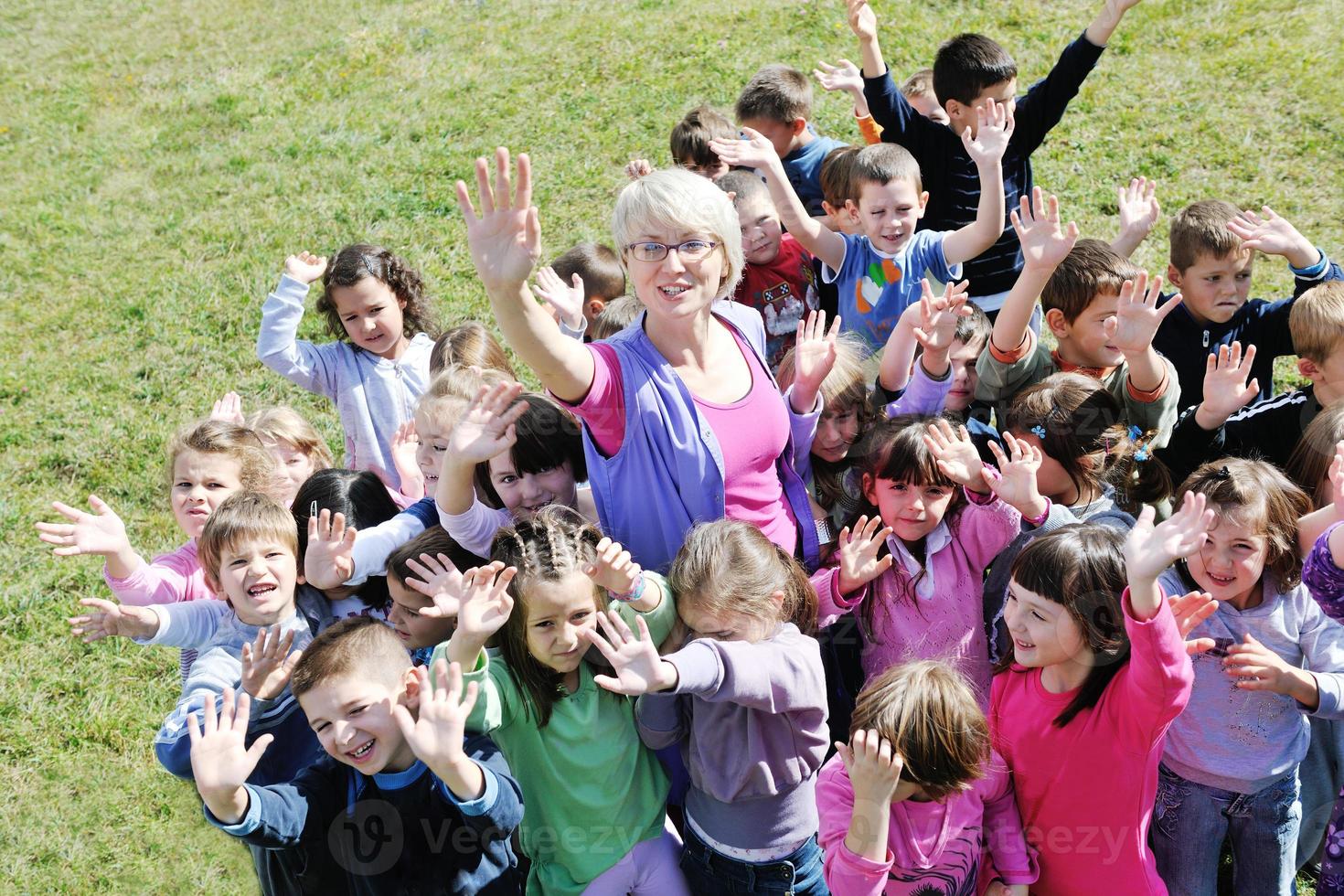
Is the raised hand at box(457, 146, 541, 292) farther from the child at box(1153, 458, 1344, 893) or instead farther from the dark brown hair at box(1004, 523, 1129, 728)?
the child at box(1153, 458, 1344, 893)

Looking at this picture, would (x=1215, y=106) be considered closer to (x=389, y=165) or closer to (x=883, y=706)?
(x=389, y=165)

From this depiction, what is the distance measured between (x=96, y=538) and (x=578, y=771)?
170 cm

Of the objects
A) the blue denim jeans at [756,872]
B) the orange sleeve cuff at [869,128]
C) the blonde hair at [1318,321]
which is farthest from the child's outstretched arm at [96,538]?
the orange sleeve cuff at [869,128]

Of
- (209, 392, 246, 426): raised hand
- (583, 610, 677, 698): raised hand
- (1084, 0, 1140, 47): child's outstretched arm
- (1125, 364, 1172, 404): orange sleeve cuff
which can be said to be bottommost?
(209, 392, 246, 426): raised hand

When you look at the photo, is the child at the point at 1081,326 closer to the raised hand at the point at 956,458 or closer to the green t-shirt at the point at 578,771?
the raised hand at the point at 956,458

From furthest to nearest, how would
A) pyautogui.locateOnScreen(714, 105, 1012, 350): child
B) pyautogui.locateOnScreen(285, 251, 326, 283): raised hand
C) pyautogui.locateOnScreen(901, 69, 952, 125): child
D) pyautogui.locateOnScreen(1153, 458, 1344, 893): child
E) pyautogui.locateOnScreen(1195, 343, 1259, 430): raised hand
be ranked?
pyautogui.locateOnScreen(901, 69, 952, 125): child
pyautogui.locateOnScreen(285, 251, 326, 283): raised hand
pyautogui.locateOnScreen(714, 105, 1012, 350): child
pyautogui.locateOnScreen(1195, 343, 1259, 430): raised hand
pyautogui.locateOnScreen(1153, 458, 1344, 893): child

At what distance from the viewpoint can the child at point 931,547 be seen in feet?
11.1

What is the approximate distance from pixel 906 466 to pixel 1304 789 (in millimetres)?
1590

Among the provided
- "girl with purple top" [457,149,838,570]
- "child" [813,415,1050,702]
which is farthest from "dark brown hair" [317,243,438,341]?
"child" [813,415,1050,702]

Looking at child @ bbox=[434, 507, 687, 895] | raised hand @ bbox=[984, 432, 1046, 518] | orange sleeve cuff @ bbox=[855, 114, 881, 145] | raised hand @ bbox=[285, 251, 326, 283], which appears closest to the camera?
child @ bbox=[434, 507, 687, 895]

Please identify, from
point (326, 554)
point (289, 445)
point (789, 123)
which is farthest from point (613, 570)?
point (789, 123)

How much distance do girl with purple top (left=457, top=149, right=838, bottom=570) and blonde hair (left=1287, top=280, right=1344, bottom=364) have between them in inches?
77.6

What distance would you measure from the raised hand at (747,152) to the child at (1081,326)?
1024mm

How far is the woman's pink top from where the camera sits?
10.1 ft
